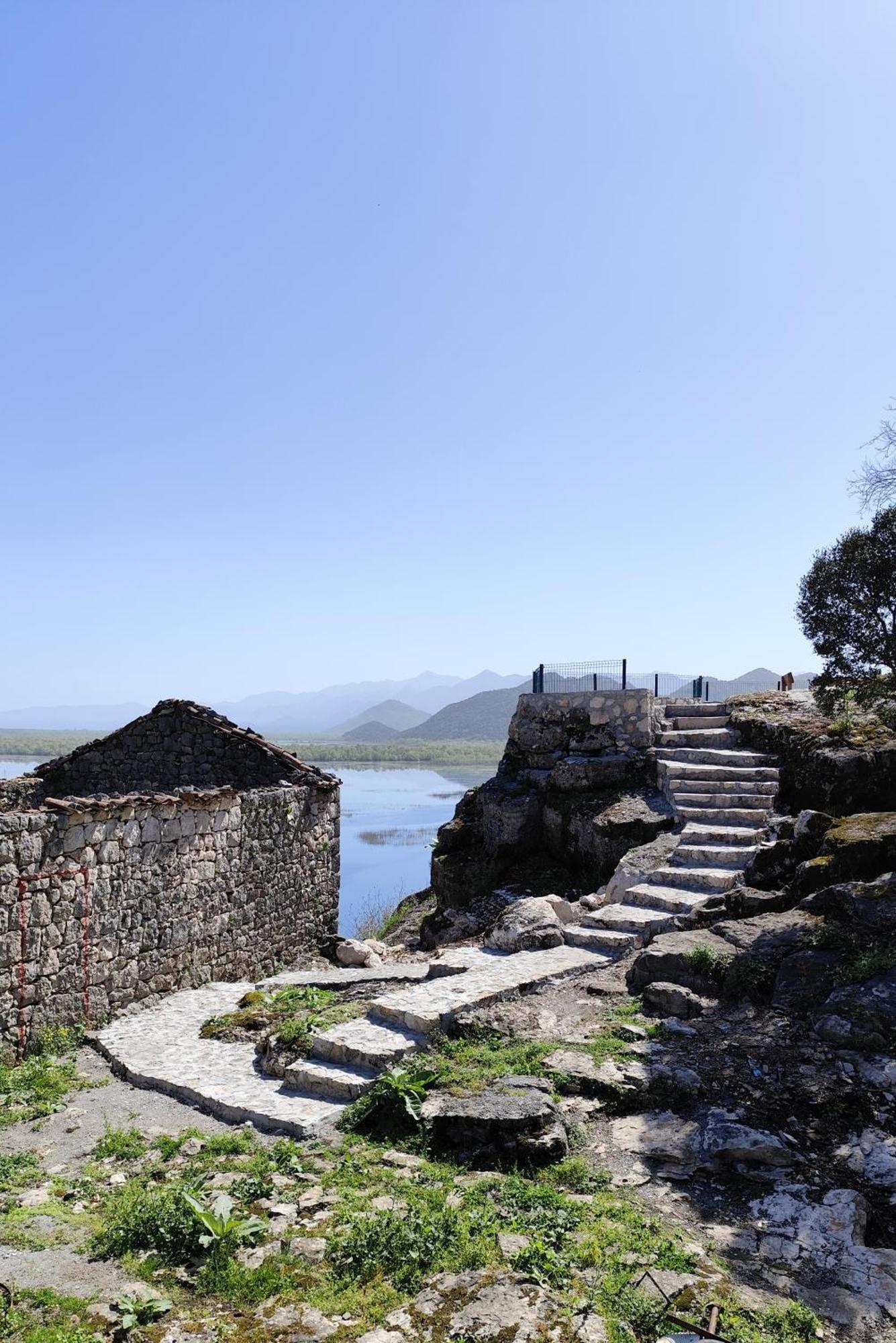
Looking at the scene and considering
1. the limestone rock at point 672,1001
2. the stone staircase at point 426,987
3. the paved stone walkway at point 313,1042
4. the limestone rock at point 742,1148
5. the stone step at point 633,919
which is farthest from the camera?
the stone step at point 633,919

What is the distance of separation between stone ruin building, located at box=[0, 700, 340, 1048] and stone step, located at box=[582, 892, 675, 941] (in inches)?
193

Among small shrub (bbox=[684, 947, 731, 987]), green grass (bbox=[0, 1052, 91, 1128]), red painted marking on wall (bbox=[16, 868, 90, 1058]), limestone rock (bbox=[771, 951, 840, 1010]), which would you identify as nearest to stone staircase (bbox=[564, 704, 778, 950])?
small shrub (bbox=[684, 947, 731, 987])

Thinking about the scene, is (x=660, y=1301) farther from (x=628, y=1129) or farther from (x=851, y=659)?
(x=851, y=659)

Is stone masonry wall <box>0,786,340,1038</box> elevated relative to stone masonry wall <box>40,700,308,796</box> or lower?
lower

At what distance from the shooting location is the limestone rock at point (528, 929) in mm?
10945

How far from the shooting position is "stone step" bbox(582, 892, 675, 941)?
1070 centimetres

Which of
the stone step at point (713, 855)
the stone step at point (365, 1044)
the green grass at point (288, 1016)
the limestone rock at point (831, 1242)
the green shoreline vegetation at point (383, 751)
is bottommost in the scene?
the green shoreline vegetation at point (383, 751)

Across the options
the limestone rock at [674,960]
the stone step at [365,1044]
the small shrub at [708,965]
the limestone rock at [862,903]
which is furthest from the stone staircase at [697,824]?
the stone step at [365,1044]

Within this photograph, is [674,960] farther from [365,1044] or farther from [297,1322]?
[297,1322]

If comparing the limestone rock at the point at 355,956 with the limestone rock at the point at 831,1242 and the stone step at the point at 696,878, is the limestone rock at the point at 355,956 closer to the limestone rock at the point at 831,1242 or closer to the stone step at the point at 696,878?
the stone step at the point at 696,878

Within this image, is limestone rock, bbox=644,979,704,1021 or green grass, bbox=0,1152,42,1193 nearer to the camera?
green grass, bbox=0,1152,42,1193

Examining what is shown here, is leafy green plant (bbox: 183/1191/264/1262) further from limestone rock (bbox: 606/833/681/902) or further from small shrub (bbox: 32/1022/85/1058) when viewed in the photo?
limestone rock (bbox: 606/833/681/902)

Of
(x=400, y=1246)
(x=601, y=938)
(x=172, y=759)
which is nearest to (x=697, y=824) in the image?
(x=601, y=938)

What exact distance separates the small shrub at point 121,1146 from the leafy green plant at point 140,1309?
82.0 inches
